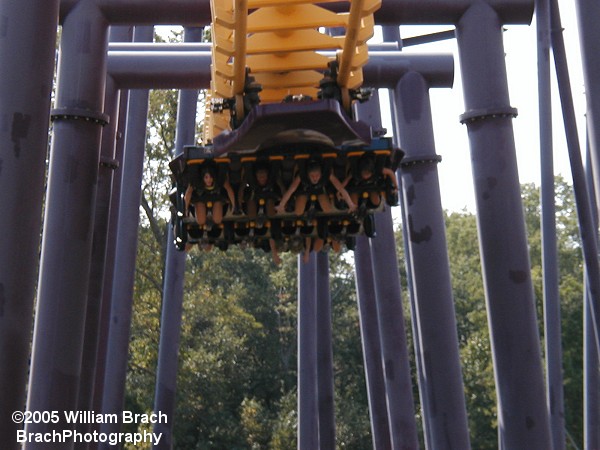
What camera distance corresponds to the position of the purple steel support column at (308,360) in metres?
12.5

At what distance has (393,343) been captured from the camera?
1092 centimetres

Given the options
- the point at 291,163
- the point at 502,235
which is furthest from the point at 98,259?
the point at 502,235

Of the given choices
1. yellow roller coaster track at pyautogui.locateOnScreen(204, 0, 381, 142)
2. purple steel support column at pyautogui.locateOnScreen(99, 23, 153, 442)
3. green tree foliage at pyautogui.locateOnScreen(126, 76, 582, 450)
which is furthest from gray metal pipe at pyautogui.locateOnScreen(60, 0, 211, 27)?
green tree foliage at pyautogui.locateOnScreen(126, 76, 582, 450)

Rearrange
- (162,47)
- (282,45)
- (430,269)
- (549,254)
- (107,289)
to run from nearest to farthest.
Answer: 1. (282,45)
2. (430,269)
3. (162,47)
4. (107,289)
5. (549,254)

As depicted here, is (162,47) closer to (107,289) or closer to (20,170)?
(107,289)

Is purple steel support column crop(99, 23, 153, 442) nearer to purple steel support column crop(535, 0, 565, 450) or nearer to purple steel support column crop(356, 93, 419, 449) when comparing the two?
purple steel support column crop(356, 93, 419, 449)

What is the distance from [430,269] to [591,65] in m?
4.09

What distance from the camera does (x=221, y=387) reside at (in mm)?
24578

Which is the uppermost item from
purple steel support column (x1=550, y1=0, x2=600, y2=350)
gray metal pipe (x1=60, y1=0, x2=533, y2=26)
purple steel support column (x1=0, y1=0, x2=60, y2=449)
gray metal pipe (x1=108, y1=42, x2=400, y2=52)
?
gray metal pipe (x1=108, y1=42, x2=400, y2=52)

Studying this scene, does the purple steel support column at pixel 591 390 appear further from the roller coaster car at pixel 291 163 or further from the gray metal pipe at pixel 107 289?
the gray metal pipe at pixel 107 289

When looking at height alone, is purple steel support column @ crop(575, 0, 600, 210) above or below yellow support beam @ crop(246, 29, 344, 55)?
below

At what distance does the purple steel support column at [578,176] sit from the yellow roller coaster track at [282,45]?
6.95 ft

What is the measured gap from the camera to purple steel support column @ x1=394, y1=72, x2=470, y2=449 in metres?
8.39

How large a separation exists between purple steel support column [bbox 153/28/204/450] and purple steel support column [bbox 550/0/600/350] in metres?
5.48
